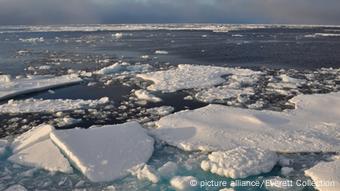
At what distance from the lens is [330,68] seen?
54.1ft

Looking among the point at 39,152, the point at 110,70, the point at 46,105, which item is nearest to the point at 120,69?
the point at 110,70

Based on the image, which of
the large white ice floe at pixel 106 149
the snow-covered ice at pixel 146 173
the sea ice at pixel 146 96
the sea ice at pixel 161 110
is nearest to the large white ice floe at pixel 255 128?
the sea ice at pixel 161 110

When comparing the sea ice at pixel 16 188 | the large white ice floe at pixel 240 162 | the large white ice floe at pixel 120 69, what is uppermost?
the large white ice floe at pixel 240 162

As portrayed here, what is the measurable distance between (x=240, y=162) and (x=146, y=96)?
5.55 metres

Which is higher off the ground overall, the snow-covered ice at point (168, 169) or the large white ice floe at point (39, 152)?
the snow-covered ice at point (168, 169)

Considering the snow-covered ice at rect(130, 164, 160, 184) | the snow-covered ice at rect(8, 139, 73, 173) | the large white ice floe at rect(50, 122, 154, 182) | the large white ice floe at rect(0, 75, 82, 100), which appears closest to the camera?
the snow-covered ice at rect(130, 164, 160, 184)

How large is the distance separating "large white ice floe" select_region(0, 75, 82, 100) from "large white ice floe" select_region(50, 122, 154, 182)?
535 centimetres

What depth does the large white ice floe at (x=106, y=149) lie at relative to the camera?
6250 mm

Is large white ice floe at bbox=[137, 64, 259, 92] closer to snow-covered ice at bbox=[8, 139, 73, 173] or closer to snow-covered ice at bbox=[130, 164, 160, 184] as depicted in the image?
snow-covered ice at bbox=[8, 139, 73, 173]

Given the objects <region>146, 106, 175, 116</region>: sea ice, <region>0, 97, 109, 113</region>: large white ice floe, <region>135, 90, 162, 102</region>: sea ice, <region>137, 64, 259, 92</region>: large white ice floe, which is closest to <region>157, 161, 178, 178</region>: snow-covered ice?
<region>146, 106, 175, 116</region>: sea ice

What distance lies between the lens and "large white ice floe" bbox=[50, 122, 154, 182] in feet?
20.5

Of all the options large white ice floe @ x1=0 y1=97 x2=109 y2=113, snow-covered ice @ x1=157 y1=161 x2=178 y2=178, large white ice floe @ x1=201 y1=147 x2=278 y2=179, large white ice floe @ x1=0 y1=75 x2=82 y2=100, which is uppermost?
large white ice floe @ x1=201 y1=147 x2=278 y2=179

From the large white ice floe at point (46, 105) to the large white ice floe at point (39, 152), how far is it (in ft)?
8.25

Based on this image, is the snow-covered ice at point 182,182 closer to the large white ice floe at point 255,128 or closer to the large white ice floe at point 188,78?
the large white ice floe at point 255,128
